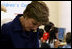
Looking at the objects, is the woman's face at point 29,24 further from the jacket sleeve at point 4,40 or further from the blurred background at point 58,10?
the blurred background at point 58,10

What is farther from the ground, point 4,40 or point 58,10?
point 4,40

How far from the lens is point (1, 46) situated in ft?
3.23

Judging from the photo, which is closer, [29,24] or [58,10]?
[29,24]

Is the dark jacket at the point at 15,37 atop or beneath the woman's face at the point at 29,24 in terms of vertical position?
beneath

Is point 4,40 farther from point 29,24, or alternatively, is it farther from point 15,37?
point 29,24

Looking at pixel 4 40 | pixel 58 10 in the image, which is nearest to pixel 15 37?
pixel 4 40

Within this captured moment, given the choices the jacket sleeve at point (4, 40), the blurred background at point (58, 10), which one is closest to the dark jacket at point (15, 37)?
the jacket sleeve at point (4, 40)

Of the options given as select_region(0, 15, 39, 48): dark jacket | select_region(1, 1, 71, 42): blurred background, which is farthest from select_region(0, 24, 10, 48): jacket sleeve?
select_region(1, 1, 71, 42): blurred background

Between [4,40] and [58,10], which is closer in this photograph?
[4,40]

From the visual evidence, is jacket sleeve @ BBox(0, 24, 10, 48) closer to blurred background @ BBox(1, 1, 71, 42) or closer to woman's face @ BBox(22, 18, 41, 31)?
woman's face @ BBox(22, 18, 41, 31)

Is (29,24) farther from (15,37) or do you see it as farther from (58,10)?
(58,10)

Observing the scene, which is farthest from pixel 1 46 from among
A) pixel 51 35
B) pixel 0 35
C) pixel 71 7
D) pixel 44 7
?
pixel 71 7

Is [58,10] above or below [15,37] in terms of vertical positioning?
below

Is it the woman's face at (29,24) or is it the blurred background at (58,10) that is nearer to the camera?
the woman's face at (29,24)
